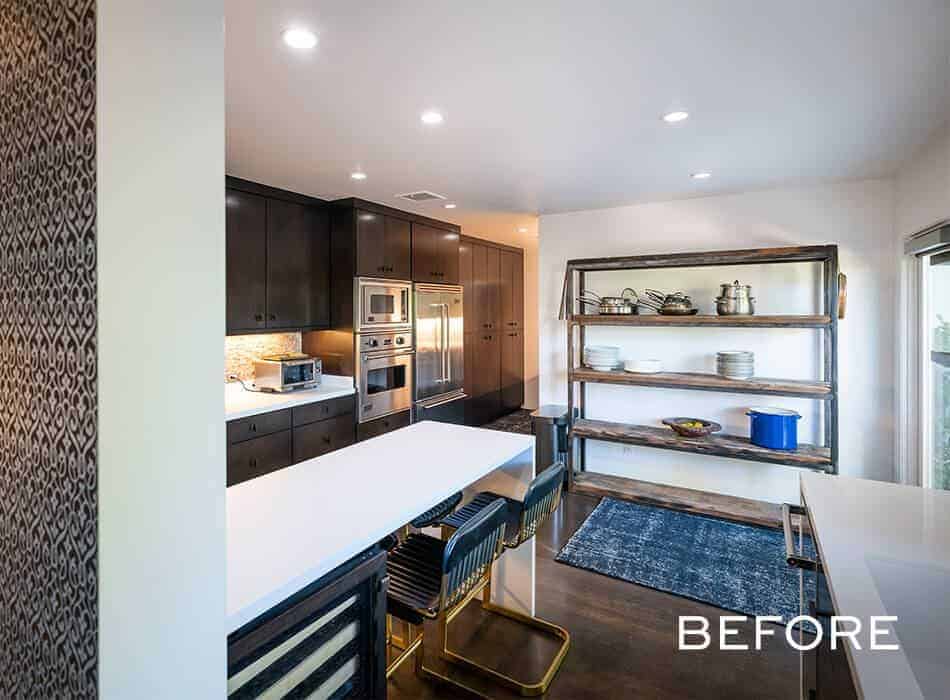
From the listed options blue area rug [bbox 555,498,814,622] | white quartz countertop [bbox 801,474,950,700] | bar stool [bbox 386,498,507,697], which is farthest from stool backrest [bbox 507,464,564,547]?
blue area rug [bbox 555,498,814,622]

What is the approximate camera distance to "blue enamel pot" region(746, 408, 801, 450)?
11.0 feet

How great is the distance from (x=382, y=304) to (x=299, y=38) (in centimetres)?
267

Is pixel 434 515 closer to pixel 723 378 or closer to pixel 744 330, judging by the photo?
pixel 723 378

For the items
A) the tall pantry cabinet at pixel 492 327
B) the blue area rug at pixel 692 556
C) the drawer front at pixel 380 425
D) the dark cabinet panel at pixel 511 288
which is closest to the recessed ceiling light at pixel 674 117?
the blue area rug at pixel 692 556

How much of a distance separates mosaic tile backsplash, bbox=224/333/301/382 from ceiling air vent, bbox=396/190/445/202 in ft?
5.05

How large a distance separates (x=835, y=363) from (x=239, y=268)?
406 centimetres

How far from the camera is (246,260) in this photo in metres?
3.50

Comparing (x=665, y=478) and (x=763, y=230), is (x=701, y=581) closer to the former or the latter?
(x=665, y=478)

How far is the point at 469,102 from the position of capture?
7.10 ft

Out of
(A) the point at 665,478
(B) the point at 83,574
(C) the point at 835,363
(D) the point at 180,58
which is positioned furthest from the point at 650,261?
(B) the point at 83,574

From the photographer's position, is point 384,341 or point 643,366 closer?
point 643,366

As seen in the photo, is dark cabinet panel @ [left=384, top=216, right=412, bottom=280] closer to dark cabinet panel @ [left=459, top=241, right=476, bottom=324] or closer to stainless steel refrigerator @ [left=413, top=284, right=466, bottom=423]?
stainless steel refrigerator @ [left=413, top=284, right=466, bottom=423]

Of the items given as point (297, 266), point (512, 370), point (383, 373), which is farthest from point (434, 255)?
point (512, 370)

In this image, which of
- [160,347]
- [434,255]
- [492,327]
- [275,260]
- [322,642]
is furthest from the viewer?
[492,327]
